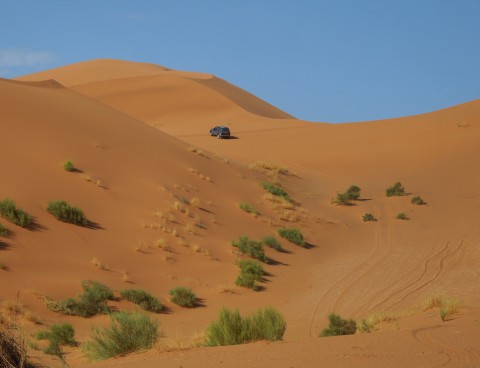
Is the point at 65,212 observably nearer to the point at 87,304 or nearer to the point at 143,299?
the point at 143,299

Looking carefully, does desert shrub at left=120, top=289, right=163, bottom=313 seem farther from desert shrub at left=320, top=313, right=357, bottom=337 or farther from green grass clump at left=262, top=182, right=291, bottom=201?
green grass clump at left=262, top=182, right=291, bottom=201

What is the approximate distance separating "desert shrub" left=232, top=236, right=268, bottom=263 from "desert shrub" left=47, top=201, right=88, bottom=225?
4.93 meters

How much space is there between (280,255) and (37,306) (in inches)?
401

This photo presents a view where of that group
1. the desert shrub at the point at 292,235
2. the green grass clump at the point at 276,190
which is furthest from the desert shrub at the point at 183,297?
the green grass clump at the point at 276,190

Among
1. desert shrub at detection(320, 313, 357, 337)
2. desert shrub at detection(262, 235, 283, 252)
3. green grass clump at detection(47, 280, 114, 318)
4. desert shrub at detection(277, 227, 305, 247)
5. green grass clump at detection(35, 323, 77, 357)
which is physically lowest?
green grass clump at detection(35, 323, 77, 357)

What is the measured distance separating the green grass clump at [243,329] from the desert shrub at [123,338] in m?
0.92

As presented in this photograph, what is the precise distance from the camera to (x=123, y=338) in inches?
434

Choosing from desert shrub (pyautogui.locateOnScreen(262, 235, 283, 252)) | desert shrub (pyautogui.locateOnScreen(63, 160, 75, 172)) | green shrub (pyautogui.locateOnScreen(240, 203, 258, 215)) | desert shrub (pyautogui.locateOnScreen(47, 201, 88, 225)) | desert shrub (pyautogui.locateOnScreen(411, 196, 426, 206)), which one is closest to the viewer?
desert shrub (pyautogui.locateOnScreen(47, 201, 88, 225))

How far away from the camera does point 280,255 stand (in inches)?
977

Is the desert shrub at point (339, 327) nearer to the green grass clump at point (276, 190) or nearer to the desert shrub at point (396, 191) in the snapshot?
the green grass clump at point (276, 190)

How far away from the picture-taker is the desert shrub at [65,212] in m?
22.1

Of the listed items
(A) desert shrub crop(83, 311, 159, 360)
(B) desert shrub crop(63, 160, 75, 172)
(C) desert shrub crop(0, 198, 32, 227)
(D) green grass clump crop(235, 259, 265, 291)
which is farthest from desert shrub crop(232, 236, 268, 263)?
(A) desert shrub crop(83, 311, 159, 360)

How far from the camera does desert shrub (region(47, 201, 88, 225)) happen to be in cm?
2206

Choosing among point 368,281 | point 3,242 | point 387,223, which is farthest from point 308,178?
point 3,242
